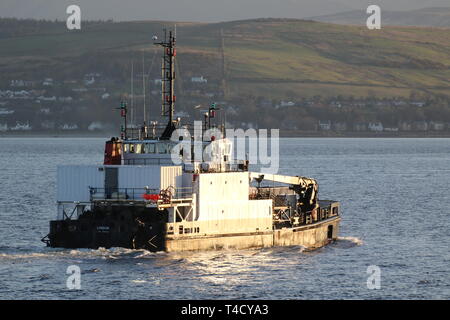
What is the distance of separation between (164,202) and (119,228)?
2426 millimetres

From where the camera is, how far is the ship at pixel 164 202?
53219 millimetres

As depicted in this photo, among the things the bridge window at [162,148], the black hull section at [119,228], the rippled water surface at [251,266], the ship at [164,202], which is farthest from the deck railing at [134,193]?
the bridge window at [162,148]

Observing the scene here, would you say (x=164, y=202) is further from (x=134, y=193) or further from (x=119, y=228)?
(x=119, y=228)

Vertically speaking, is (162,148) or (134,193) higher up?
(162,148)

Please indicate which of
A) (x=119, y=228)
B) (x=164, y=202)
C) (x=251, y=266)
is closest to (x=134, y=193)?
(x=164, y=202)

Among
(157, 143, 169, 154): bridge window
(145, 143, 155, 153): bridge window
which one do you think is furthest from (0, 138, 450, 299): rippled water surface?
(145, 143, 155, 153): bridge window

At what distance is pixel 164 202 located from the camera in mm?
53125

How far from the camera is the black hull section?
52969 millimetres

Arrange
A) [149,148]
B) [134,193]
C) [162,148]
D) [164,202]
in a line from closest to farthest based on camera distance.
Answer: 1. [164,202]
2. [134,193]
3. [162,148]
4. [149,148]

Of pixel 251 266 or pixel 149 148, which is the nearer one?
pixel 251 266

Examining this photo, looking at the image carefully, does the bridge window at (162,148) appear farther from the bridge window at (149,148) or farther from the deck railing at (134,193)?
the deck railing at (134,193)

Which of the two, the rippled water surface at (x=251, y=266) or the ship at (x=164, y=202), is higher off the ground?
the ship at (x=164, y=202)
